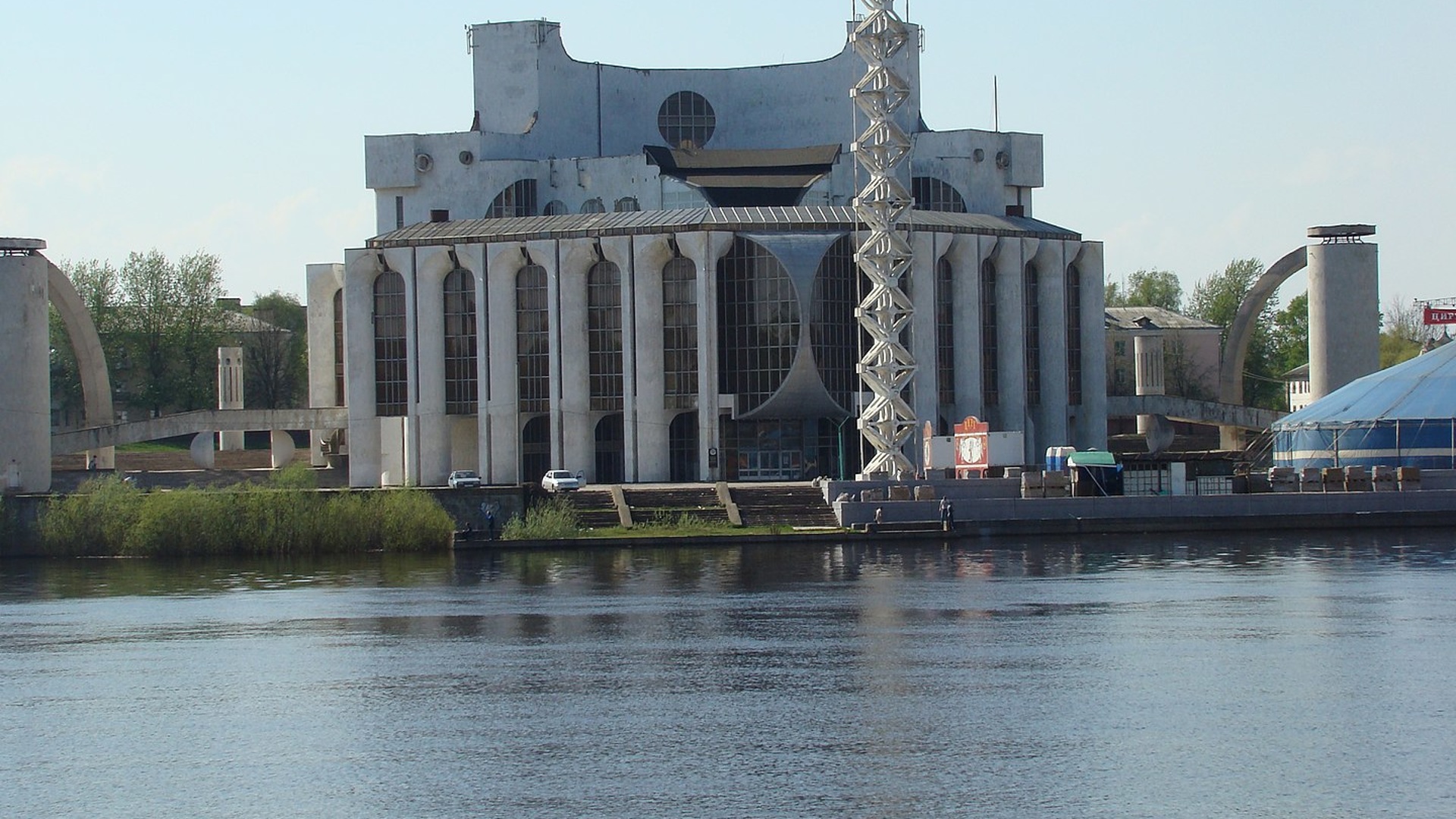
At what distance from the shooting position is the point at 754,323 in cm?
9400

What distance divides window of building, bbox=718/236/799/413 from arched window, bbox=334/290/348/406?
2381 cm

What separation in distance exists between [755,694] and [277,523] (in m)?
40.6

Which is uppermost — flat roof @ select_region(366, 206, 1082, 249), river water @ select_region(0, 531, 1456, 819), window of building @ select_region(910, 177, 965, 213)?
window of building @ select_region(910, 177, 965, 213)

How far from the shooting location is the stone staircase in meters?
77.8

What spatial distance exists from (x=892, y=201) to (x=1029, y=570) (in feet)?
97.6

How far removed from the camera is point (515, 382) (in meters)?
96.7

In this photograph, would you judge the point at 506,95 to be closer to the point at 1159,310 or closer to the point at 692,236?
the point at 692,236

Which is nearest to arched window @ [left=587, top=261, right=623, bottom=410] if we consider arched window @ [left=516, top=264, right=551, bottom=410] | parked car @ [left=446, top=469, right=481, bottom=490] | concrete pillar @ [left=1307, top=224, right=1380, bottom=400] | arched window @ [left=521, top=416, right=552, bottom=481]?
arched window @ [left=516, top=264, right=551, bottom=410]

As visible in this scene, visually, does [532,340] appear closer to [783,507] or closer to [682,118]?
[682,118]

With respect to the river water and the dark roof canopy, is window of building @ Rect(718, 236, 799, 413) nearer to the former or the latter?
the dark roof canopy

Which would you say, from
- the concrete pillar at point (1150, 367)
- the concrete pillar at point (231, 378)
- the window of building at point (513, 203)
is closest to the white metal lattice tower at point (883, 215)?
the window of building at point (513, 203)

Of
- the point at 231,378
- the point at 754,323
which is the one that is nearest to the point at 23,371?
the point at 231,378

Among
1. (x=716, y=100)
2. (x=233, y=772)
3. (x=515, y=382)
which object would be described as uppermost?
(x=716, y=100)

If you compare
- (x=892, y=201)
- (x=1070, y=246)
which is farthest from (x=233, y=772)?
(x=1070, y=246)
